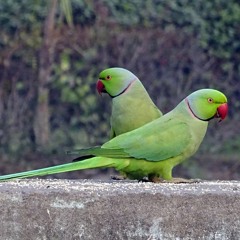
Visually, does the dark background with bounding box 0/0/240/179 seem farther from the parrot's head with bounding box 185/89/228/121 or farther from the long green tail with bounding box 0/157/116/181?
the long green tail with bounding box 0/157/116/181

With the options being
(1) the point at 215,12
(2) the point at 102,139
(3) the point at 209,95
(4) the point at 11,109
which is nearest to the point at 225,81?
(1) the point at 215,12

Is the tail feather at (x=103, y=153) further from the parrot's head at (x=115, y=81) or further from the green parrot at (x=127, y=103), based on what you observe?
the parrot's head at (x=115, y=81)

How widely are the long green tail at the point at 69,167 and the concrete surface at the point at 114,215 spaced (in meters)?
0.40

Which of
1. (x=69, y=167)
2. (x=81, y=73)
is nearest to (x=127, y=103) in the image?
(x=69, y=167)

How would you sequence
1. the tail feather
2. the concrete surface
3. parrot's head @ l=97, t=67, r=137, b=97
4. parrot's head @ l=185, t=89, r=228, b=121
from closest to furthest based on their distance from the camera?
the concrete surface → the tail feather → parrot's head @ l=185, t=89, r=228, b=121 → parrot's head @ l=97, t=67, r=137, b=97

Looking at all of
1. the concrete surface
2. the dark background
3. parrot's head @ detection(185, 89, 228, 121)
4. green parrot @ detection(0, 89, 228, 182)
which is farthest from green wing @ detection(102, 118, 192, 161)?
the dark background

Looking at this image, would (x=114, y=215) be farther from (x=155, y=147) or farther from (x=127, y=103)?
(x=127, y=103)

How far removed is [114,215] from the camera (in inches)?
143

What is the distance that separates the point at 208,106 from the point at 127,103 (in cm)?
46

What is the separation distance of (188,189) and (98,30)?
5534 millimetres

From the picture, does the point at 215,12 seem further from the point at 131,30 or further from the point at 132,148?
the point at 132,148

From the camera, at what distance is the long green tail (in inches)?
161

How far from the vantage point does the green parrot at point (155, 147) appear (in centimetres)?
429

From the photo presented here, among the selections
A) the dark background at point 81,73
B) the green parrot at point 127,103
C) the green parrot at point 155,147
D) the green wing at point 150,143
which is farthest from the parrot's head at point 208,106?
the dark background at point 81,73
